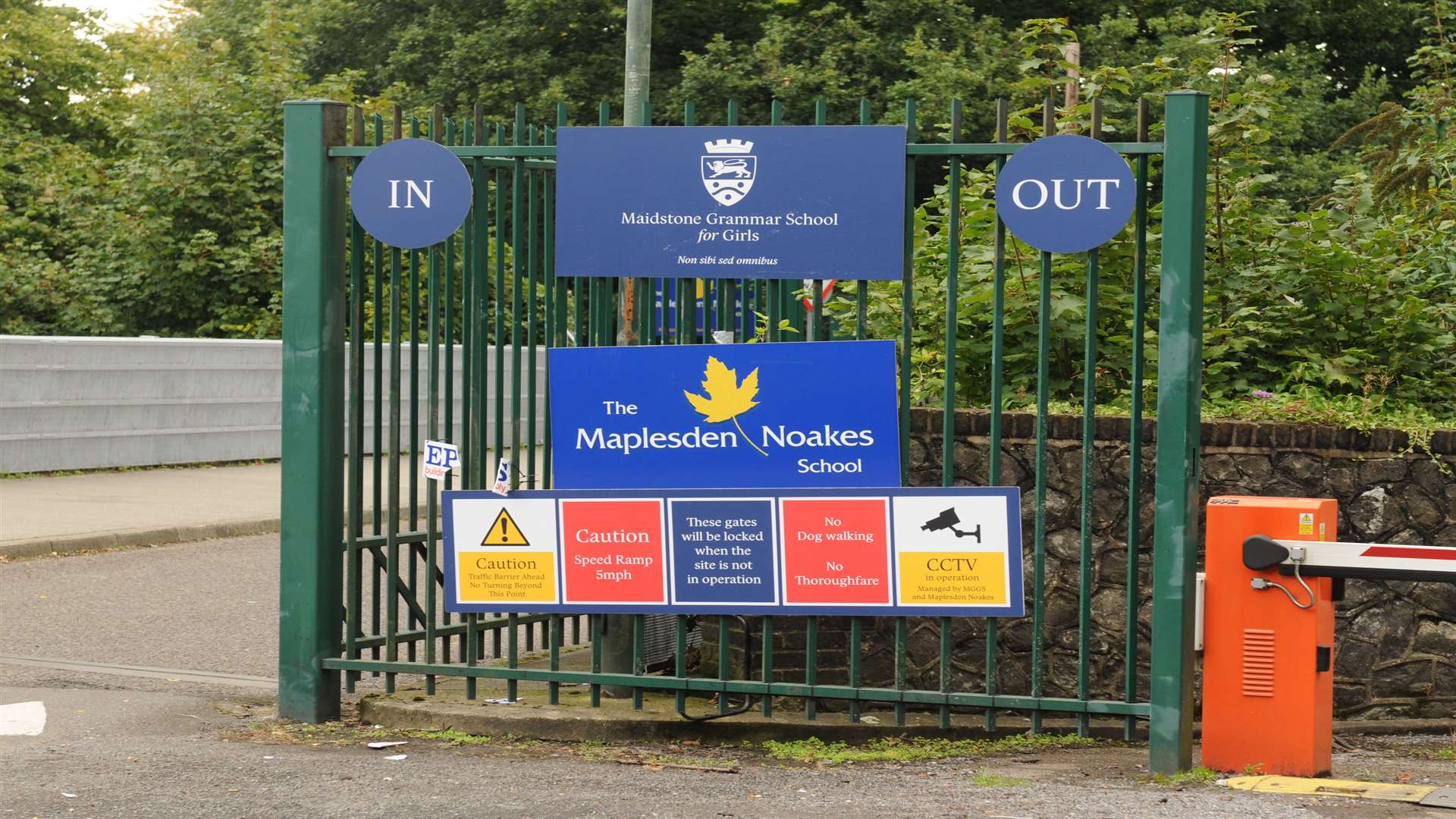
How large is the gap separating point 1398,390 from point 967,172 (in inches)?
84.1

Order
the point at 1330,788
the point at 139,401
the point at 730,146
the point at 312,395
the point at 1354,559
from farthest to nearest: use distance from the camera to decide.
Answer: the point at 139,401 → the point at 312,395 → the point at 730,146 → the point at 1354,559 → the point at 1330,788

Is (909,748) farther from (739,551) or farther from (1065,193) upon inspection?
(1065,193)

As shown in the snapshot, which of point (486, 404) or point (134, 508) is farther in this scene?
point (134, 508)

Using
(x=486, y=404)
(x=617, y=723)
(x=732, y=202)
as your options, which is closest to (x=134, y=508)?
(x=486, y=404)

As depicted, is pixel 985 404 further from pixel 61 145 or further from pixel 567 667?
pixel 61 145

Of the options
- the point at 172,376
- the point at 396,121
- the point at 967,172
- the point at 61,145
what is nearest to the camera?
the point at 396,121

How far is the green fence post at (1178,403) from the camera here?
549 cm

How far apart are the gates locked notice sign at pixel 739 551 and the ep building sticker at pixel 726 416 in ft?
0.25

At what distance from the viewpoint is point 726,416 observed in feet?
19.7

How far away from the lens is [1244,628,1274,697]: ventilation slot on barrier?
5.54 meters

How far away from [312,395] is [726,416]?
1.62 metres

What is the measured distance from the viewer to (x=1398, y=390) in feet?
24.3

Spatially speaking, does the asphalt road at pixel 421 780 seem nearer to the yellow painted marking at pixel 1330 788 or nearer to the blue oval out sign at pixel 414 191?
the yellow painted marking at pixel 1330 788

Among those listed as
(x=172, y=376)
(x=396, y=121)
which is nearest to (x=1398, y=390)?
(x=396, y=121)
